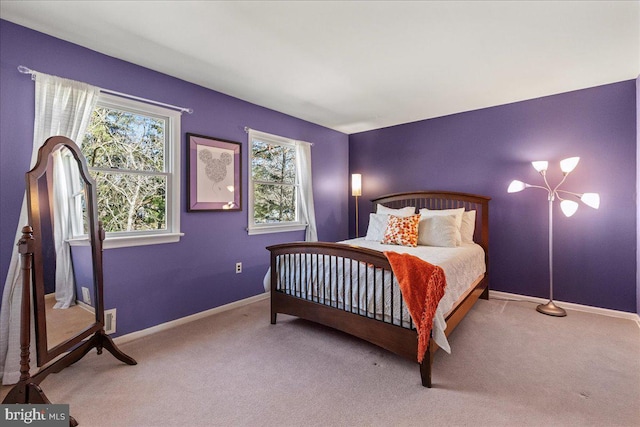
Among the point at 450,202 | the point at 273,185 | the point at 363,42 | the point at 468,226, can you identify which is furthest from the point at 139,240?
the point at 450,202

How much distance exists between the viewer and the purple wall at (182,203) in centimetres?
196

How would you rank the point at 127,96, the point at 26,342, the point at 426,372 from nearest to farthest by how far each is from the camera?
the point at 26,342 → the point at 426,372 → the point at 127,96

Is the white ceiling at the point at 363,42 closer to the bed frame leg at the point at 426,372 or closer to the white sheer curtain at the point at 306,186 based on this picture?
the white sheer curtain at the point at 306,186

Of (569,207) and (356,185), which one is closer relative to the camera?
(569,207)

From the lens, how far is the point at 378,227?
12.1 ft

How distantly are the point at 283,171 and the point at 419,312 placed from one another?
2717 mm

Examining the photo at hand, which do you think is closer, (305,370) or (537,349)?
(305,370)

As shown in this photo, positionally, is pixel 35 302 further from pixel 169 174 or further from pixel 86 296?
pixel 169 174

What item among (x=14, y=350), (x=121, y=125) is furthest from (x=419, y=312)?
(x=121, y=125)

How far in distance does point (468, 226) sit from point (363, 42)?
237cm

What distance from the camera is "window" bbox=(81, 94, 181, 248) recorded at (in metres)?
2.43

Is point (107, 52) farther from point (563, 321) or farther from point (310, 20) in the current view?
point (563, 321)

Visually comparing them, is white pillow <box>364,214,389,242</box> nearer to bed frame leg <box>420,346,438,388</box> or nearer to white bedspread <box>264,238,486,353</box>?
white bedspread <box>264,238,486,353</box>

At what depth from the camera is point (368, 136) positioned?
4766 mm
